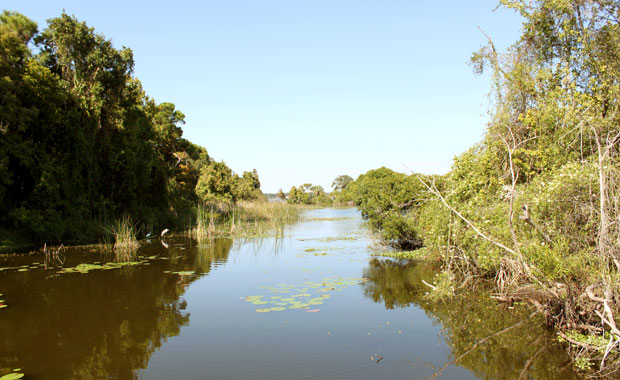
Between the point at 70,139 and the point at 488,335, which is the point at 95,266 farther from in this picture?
the point at 488,335

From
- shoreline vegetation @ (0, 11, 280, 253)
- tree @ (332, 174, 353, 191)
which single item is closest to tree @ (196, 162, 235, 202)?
shoreline vegetation @ (0, 11, 280, 253)

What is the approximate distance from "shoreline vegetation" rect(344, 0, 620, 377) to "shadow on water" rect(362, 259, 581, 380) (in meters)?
0.22

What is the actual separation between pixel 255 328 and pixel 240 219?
18.4m

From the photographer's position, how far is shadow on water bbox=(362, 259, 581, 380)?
4.48 meters

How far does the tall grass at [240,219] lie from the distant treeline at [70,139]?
2035mm

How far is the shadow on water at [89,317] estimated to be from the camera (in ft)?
15.4

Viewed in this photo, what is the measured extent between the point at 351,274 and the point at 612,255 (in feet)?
19.1

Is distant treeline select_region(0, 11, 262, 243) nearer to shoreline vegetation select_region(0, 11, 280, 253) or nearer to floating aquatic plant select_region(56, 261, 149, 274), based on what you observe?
shoreline vegetation select_region(0, 11, 280, 253)

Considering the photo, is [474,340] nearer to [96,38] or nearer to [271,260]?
[271,260]

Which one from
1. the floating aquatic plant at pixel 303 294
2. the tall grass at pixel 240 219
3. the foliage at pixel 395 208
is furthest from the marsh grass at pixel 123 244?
the foliage at pixel 395 208

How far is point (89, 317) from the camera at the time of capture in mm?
6398

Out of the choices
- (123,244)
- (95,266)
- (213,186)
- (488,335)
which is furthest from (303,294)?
(213,186)

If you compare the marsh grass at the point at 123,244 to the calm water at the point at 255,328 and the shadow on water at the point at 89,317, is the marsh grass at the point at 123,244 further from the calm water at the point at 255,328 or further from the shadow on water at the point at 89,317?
the calm water at the point at 255,328

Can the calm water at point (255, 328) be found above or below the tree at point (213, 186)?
below
